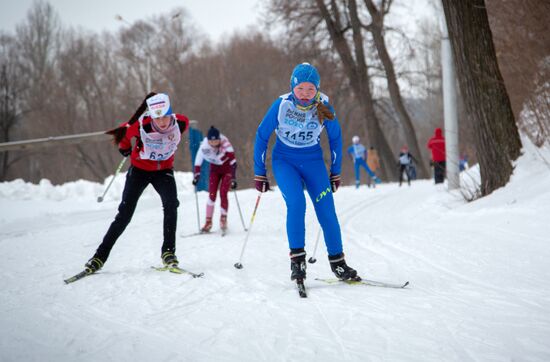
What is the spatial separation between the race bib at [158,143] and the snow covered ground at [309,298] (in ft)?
4.18

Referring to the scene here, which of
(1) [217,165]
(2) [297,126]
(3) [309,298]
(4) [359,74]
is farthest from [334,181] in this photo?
(4) [359,74]

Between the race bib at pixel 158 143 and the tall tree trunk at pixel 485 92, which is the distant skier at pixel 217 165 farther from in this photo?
the tall tree trunk at pixel 485 92

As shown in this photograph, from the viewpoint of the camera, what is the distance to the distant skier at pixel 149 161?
4863 mm

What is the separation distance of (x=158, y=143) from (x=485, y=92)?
531 cm

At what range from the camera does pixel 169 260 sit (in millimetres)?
4922

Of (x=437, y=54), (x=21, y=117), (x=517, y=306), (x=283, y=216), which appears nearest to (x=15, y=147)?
(x=283, y=216)

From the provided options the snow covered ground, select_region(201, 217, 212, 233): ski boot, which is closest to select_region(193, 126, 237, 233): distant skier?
select_region(201, 217, 212, 233): ski boot

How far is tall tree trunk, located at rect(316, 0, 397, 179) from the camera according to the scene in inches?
772

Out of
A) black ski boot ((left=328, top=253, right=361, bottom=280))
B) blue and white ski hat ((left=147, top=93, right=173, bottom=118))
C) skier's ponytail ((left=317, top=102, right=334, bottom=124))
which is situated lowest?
black ski boot ((left=328, top=253, right=361, bottom=280))

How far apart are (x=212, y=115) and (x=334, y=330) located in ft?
101

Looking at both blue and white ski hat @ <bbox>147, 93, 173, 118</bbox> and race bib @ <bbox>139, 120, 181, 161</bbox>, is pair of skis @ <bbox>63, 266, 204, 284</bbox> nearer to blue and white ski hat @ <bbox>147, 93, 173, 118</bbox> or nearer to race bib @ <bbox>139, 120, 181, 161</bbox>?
race bib @ <bbox>139, 120, 181, 161</bbox>

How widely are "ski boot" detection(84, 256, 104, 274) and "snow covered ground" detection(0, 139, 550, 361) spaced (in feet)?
0.42

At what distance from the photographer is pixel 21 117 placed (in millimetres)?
29406

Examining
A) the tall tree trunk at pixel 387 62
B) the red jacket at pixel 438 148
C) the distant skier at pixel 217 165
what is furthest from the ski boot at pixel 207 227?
the tall tree trunk at pixel 387 62
